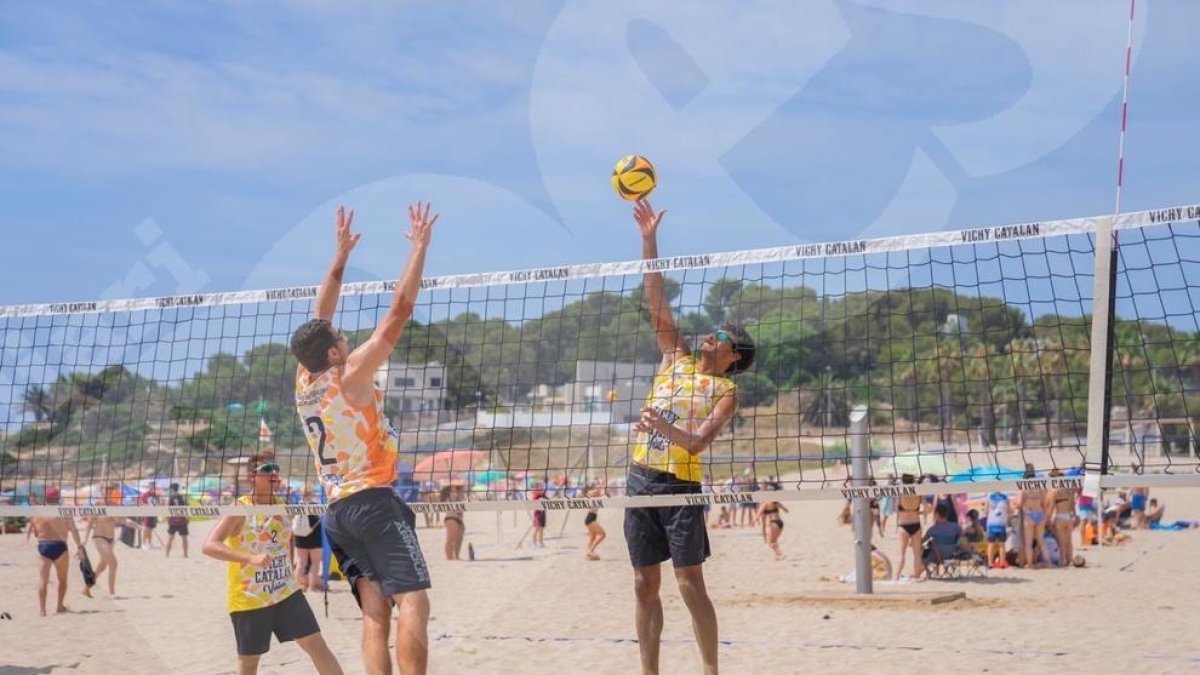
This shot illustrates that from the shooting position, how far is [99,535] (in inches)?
715

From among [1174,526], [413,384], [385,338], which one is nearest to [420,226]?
[385,338]

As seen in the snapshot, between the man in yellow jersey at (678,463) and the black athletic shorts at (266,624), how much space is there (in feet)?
6.09

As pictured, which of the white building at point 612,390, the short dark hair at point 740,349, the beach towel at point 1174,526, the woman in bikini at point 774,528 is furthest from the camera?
the beach towel at point 1174,526

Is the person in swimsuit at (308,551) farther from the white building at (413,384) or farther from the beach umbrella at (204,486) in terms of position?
the white building at (413,384)

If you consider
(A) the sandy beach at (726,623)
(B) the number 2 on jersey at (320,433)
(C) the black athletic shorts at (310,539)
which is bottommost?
(A) the sandy beach at (726,623)

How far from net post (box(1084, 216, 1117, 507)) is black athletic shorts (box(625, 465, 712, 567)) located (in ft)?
6.77

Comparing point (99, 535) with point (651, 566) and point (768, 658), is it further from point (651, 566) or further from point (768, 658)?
point (651, 566)

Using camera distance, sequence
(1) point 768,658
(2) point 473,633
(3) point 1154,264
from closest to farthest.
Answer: (3) point 1154,264 < (1) point 768,658 < (2) point 473,633

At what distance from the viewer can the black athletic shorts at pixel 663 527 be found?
6.93m

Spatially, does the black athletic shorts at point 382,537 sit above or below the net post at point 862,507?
below

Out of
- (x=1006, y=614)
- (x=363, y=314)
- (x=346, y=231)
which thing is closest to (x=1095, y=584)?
(x=1006, y=614)

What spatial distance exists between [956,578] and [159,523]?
2486 cm

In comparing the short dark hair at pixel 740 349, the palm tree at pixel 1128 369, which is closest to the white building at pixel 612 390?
the short dark hair at pixel 740 349

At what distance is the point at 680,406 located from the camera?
700cm
